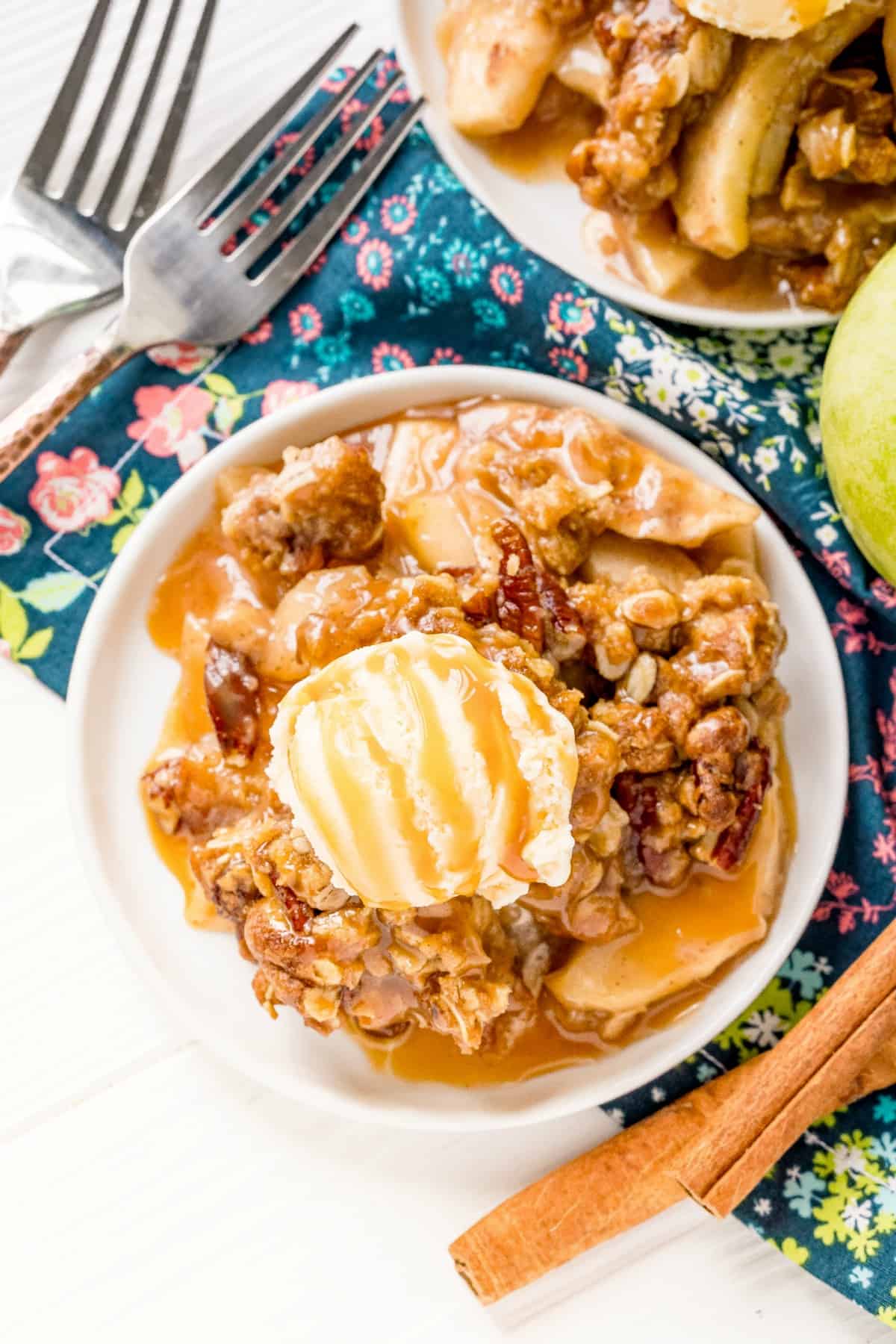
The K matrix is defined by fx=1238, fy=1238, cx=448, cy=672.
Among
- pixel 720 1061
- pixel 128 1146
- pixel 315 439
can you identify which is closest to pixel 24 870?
pixel 128 1146

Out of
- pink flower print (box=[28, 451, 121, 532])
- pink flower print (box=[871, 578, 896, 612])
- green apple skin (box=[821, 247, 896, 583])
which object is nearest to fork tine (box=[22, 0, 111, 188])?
pink flower print (box=[28, 451, 121, 532])

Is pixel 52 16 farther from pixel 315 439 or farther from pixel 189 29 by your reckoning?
pixel 315 439

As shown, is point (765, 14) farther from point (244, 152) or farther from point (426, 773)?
point (426, 773)

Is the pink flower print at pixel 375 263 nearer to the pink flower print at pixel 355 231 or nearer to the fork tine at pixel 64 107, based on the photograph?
the pink flower print at pixel 355 231

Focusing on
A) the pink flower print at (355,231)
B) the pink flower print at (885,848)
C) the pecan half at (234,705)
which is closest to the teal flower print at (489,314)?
the pink flower print at (355,231)

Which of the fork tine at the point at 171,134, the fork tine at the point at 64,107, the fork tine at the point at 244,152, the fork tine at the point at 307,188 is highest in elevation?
the fork tine at the point at 64,107

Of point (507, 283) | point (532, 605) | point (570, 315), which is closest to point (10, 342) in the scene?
point (507, 283)

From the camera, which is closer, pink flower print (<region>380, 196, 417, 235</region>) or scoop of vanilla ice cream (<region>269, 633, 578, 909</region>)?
scoop of vanilla ice cream (<region>269, 633, 578, 909</region>)

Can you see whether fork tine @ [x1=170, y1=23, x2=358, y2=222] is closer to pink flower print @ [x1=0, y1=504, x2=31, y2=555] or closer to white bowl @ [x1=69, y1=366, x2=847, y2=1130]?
white bowl @ [x1=69, y1=366, x2=847, y2=1130]
